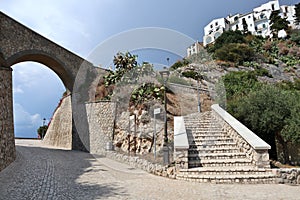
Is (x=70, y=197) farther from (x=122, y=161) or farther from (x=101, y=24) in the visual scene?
(x=101, y=24)

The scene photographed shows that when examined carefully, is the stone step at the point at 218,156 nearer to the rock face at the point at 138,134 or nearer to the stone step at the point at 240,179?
Answer: the stone step at the point at 240,179

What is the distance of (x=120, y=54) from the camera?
1338cm

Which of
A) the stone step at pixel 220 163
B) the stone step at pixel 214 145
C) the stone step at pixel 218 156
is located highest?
the stone step at pixel 214 145

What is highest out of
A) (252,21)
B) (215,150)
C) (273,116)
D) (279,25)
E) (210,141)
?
(252,21)

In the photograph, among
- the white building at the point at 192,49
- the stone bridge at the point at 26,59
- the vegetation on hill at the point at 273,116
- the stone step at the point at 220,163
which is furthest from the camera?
the white building at the point at 192,49

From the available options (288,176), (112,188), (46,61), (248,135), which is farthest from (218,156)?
(46,61)

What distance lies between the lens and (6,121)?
23.3 ft

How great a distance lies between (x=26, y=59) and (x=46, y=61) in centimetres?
103

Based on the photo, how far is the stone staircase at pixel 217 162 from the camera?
475 cm

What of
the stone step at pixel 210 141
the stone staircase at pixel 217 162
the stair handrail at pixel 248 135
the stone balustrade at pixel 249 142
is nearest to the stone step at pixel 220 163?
the stone staircase at pixel 217 162

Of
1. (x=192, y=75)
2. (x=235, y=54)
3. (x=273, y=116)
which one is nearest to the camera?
(x=273, y=116)

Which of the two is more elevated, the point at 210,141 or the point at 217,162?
the point at 210,141

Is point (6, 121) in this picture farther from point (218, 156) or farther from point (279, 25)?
point (279, 25)

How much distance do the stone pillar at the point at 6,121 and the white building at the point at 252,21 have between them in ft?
158
